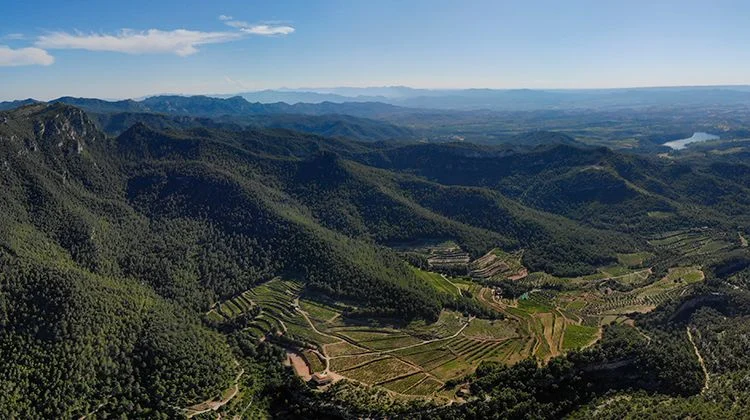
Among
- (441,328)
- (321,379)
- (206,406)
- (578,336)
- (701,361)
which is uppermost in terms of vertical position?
(701,361)

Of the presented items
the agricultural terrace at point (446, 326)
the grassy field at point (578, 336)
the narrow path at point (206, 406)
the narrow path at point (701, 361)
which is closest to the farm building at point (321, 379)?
the agricultural terrace at point (446, 326)

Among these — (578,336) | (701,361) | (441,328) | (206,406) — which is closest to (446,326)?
(441,328)

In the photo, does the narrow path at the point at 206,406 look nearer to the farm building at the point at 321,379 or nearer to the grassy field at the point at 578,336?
the farm building at the point at 321,379

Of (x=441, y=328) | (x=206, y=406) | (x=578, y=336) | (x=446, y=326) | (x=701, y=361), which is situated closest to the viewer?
(x=701, y=361)

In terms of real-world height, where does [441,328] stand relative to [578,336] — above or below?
above

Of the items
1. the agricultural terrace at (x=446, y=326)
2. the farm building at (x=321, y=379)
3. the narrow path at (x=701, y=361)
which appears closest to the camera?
the narrow path at (x=701, y=361)

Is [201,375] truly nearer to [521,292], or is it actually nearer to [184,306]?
[184,306]

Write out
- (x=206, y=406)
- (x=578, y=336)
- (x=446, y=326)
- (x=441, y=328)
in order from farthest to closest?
(x=446, y=326) < (x=441, y=328) < (x=578, y=336) < (x=206, y=406)

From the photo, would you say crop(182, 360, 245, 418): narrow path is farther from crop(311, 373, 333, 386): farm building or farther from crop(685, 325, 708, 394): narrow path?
crop(685, 325, 708, 394): narrow path

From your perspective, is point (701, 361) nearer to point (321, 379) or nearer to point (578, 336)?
point (578, 336)

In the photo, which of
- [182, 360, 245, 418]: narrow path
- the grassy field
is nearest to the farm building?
[182, 360, 245, 418]: narrow path

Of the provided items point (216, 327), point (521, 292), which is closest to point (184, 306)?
point (216, 327)
